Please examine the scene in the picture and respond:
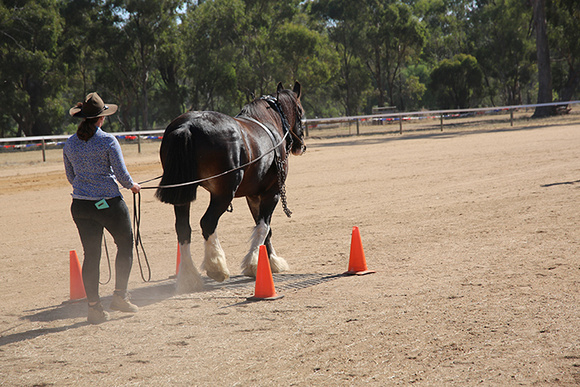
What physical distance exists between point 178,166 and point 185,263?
3.55 ft

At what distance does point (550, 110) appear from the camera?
119 feet

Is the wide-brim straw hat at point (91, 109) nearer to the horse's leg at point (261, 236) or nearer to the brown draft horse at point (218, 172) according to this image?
the brown draft horse at point (218, 172)

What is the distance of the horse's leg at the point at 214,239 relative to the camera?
637 cm

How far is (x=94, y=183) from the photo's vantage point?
5.02 metres

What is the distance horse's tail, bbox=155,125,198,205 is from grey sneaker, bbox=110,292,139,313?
1.13 meters

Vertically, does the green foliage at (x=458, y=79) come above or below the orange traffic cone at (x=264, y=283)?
above

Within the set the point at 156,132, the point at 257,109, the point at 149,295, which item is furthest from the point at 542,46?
the point at 149,295

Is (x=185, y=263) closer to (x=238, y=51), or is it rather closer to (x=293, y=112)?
(x=293, y=112)

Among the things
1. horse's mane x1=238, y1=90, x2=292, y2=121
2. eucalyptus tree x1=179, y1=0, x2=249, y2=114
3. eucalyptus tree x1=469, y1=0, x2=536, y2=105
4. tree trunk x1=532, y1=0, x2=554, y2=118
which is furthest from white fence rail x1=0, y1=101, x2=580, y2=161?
eucalyptus tree x1=469, y1=0, x2=536, y2=105

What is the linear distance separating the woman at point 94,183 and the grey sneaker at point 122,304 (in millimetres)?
201

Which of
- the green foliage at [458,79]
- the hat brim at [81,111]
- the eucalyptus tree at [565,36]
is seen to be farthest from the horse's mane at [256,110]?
the green foliage at [458,79]

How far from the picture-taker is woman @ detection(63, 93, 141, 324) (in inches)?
196

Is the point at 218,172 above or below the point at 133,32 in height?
below

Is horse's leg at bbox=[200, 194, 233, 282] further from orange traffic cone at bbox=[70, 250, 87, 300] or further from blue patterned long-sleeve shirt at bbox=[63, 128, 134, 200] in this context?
blue patterned long-sleeve shirt at bbox=[63, 128, 134, 200]
